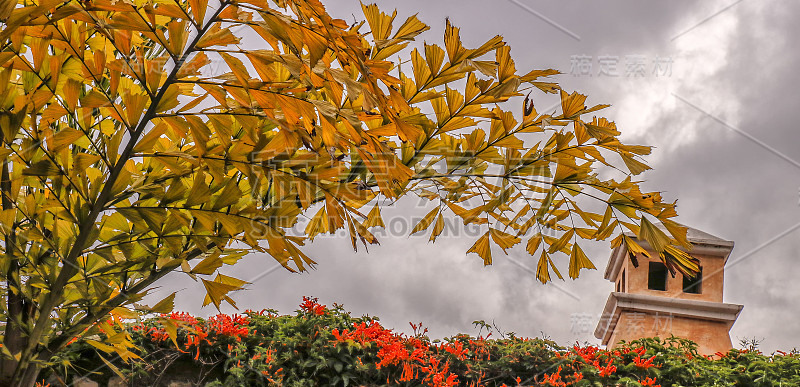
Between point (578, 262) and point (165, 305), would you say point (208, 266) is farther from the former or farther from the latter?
point (578, 262)

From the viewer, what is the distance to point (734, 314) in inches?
289

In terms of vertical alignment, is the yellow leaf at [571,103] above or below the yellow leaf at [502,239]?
above

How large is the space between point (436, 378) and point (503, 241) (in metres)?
2.01

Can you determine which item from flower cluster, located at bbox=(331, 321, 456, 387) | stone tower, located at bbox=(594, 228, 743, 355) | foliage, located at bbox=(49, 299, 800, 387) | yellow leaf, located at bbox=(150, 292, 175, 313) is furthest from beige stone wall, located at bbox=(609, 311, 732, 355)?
yellow leaf, located at bbox=(150, 292, 175, 313)

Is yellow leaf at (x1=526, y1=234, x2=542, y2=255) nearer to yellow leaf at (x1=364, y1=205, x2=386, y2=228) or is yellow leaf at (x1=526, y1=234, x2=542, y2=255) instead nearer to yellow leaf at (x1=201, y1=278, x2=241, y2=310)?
yellow leaf at (x1=364, y1=205, x2=386, y2=228)

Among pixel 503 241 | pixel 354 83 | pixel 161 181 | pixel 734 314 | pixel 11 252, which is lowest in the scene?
pixel 11 252

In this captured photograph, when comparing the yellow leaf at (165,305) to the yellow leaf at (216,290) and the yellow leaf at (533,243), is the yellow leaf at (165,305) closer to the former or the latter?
the yellow leaf at (216,290)

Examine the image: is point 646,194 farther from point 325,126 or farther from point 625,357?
point 625,357

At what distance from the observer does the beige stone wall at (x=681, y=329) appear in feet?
23.9

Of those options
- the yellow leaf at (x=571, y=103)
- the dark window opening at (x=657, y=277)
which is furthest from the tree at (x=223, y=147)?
the dark window opening at (x=657, y=277)

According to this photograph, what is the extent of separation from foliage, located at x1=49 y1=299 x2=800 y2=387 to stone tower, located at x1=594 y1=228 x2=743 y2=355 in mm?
2924

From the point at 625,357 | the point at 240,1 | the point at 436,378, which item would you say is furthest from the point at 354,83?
the point at 625,357

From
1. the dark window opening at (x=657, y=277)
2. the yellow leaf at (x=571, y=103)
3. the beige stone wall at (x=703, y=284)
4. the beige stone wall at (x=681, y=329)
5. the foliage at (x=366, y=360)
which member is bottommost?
the foliage at (x=366, y=360)

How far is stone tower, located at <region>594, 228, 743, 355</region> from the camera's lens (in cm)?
734
